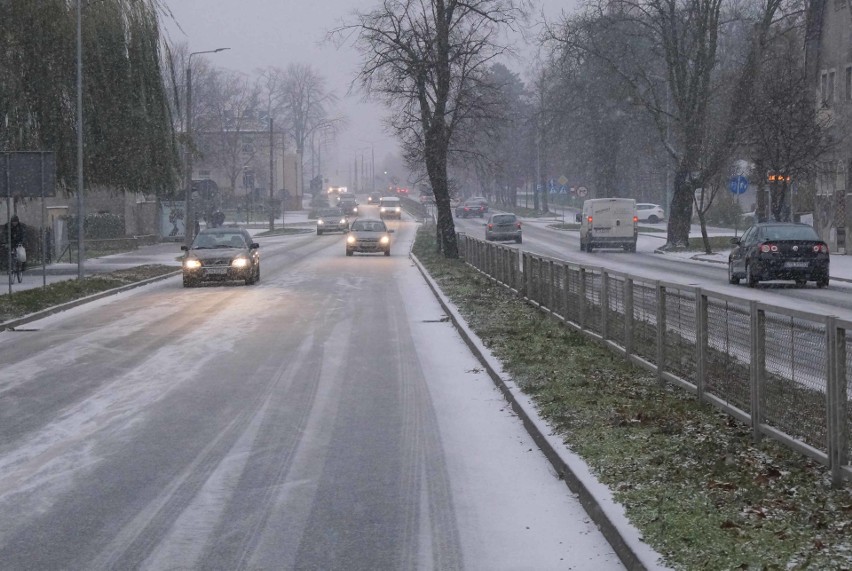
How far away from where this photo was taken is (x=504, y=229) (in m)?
63.6

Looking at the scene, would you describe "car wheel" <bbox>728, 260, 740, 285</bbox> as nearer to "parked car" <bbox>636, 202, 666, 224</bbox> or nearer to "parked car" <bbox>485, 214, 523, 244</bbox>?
"parked car" <bbox>485, 214, 523, 244</bbox>

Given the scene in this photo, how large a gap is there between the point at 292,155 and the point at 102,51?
119 meters

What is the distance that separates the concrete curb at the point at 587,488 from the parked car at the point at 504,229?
4964cm

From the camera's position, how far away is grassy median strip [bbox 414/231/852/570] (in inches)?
252

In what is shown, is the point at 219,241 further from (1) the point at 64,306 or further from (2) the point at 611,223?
(2) the point at 611,223

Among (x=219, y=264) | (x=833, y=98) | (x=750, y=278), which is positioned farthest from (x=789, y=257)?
(x=833, y=98)

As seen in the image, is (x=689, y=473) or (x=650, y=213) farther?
(x=650, y=213)

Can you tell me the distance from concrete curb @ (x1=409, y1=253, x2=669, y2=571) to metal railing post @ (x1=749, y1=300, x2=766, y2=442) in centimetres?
150

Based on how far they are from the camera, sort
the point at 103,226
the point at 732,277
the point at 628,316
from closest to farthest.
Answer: the point at 628,316, the point at 732,277, the point at 103,226

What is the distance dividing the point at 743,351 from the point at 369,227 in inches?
1605

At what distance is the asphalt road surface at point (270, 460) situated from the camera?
6980 millimetres

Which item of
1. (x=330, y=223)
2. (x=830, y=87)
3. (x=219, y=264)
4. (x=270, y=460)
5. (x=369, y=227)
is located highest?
(x=830, y=87)

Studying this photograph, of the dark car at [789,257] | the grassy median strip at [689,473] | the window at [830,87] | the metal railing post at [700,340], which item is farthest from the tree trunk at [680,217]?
the metal railing post at [700,340]

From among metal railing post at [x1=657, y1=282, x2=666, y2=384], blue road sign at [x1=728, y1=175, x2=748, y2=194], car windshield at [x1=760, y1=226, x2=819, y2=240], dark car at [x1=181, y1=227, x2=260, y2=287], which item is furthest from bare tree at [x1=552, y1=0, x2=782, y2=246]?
metal railing post at [x1=657, y1=282, x2=666, y2=384]
